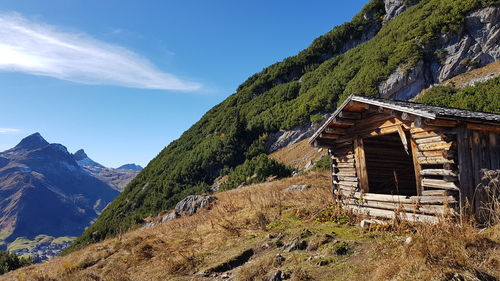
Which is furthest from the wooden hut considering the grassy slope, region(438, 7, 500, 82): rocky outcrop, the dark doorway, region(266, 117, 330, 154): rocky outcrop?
region(266, 117, 330, 154): rocky outcrop

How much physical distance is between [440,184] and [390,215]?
5.86ft

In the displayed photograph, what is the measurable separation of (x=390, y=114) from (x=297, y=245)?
14.8 ft

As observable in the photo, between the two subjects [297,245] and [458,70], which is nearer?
[297,245]

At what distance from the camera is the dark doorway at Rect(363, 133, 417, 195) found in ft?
39.2

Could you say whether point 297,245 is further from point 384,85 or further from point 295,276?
Result: point 384,85

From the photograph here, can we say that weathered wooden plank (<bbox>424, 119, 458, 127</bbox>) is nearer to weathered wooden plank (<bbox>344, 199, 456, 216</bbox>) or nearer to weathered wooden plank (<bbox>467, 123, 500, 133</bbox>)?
weathered wooden plank (<bbox>467, 123, 500, 133</bbox>)

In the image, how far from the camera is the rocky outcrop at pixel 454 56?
1133 inches

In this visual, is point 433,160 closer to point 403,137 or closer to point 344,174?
point 403,137

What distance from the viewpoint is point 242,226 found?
1187 centimetres

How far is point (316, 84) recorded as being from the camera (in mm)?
45438

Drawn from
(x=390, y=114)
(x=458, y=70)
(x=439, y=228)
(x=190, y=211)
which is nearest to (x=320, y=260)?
(x=439, y=228)

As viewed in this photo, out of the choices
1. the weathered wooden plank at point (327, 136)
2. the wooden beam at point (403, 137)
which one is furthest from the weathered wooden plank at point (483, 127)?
the weathered wooden plank at point (327, 136)

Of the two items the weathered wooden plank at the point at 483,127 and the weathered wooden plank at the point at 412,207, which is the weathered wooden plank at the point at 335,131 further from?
the weathered wooden plank at the point at 483,127

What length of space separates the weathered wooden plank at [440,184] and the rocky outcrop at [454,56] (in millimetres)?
25020
